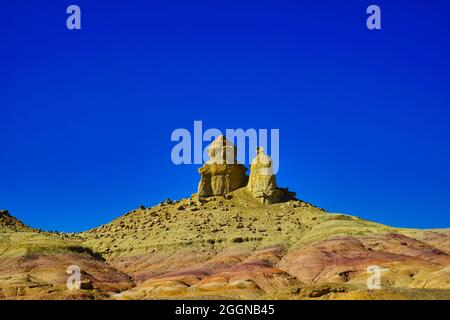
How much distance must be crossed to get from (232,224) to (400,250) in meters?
26.8

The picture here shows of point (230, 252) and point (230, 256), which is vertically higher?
point (230, 252)

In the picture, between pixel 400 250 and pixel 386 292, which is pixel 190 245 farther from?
pixel 386 292

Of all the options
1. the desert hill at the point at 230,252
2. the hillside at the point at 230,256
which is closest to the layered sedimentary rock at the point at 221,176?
the desert hill at the point at 230,252

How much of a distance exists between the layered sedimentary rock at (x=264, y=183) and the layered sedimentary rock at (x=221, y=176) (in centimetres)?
431

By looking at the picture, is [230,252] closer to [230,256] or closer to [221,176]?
[230,256]

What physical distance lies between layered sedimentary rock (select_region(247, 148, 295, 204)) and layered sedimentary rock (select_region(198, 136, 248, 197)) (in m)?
4.31

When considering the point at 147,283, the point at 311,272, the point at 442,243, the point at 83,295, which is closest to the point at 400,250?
the point at 442,243

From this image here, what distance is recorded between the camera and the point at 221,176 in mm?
106562

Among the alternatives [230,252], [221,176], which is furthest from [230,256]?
[221,176]

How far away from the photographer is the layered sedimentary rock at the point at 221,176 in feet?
348

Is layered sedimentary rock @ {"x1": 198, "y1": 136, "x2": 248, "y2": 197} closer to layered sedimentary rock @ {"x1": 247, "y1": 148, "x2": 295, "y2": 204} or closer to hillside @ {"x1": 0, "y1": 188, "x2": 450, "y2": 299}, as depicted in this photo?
hillside @ {"x1": 0, "y1": 188, "x2": 450, "y2": 299}

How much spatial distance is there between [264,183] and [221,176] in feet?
29.8

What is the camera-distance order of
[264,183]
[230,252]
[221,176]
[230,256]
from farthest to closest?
1. [221,176]
2. [264,183]
3. [230,252]
4. [230,256]
